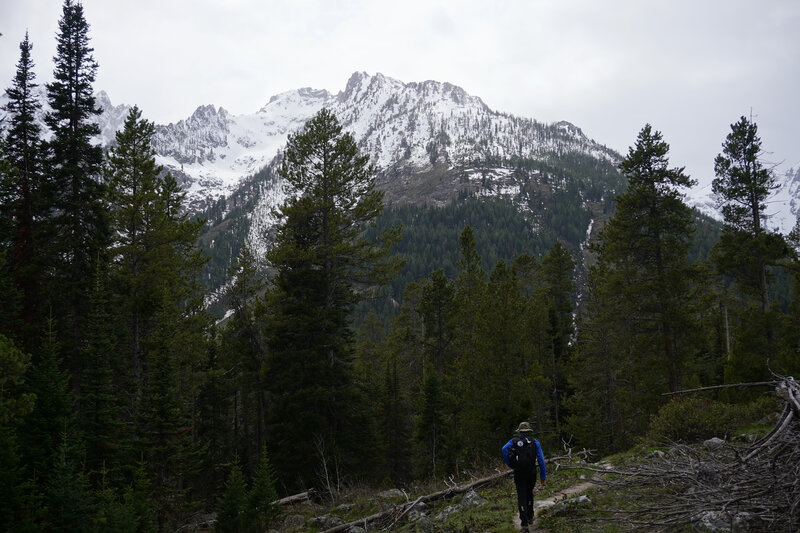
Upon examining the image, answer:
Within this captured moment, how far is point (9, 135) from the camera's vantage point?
58.2ft

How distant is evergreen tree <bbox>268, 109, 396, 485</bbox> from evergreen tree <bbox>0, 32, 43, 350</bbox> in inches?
339

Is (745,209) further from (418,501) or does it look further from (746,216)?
(418,501)

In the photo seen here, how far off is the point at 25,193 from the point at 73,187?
156cm

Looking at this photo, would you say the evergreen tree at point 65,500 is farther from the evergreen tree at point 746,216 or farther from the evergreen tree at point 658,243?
the evergreen tree at point 746,216

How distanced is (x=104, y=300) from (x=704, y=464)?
18352 mm

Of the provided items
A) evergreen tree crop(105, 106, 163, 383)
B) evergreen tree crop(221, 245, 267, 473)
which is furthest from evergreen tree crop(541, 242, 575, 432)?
evergreen tree crop(105, 106, 163, 383)

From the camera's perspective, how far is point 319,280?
69.1 feet

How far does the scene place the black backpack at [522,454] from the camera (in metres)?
7.98

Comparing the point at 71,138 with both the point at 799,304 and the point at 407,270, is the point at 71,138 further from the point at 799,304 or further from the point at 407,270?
the point at 407,270

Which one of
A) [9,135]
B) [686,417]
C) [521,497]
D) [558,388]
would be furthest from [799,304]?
[9,135]

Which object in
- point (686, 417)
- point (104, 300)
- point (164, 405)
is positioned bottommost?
point (686, 417)

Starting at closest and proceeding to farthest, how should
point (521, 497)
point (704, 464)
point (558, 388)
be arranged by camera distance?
point (704, 464)
point (521, 497)
point (558, 388)

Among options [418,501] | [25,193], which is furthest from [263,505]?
[25,193]

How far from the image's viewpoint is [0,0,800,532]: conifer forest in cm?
1498
